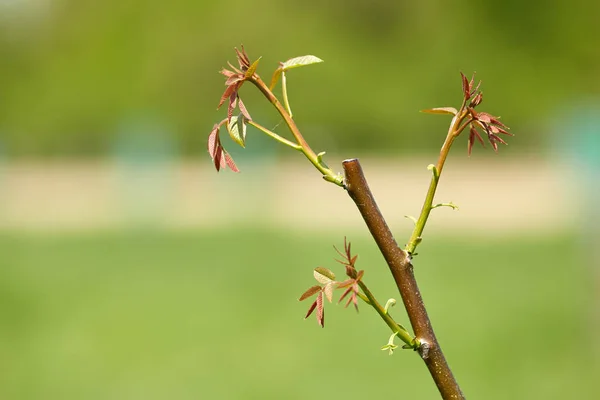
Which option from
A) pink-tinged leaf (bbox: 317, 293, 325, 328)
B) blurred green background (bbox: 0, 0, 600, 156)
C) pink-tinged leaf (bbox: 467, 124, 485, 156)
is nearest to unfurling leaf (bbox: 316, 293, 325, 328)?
pink-tinged leaf (bbox: 317, 293, 325, 328)

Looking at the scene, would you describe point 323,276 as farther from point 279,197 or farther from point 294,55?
point 294,55

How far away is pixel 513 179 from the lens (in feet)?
46.1

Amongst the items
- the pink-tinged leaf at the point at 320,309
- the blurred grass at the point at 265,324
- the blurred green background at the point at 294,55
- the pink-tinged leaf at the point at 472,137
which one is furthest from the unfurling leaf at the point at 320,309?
the blurred green background at the point at 294,55

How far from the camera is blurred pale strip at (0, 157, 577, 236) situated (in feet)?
37.9

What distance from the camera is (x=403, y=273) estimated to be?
1.30ft

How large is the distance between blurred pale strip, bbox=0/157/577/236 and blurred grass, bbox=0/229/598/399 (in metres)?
1.68

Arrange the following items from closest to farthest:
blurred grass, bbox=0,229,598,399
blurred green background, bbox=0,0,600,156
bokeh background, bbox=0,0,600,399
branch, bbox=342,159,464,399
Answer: branch, bbox=342,159,464,399 < blurred grass, bbox=0,229,598,399 < bokeh background, bbox=0,0,600,399 < blurred green background, bbox=0,0,600,156

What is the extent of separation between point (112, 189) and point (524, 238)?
792 centimetres

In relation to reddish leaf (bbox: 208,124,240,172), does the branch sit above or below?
below

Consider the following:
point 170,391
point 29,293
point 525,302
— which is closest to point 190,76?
point 29,293

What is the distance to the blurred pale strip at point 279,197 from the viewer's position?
1155 centimetres

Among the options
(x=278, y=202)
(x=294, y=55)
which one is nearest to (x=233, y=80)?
(x=278, y=202)

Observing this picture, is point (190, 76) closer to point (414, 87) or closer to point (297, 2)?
point (297, 2)

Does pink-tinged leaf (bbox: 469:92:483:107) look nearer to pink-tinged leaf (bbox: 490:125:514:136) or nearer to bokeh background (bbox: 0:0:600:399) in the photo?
pink-tinged leaf (bbox: 490:125:514:136)
